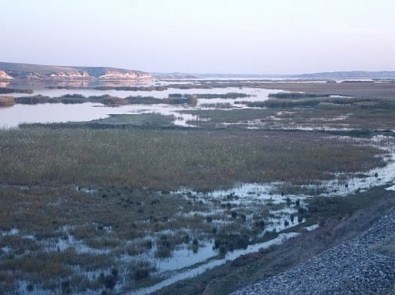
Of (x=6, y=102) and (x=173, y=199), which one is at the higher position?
(x=173, y=199)

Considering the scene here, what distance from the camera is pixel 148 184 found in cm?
2333

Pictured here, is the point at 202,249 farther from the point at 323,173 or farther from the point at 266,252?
the point at 323,173

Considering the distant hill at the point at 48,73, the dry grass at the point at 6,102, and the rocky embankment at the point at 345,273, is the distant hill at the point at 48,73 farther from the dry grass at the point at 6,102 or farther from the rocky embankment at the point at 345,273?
the rocky embankment at the point at 345,273

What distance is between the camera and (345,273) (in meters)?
10.3

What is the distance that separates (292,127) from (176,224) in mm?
27458

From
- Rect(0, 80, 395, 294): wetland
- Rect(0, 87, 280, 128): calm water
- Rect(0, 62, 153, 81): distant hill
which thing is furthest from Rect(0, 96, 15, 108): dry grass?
Rect(0, 62, 153, 81): distant hill

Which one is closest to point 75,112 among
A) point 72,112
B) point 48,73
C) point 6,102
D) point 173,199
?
point 72,112

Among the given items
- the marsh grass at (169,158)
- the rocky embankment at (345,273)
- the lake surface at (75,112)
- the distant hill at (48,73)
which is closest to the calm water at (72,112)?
the lake surface at (75,112)

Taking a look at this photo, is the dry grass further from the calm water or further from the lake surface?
the calm water

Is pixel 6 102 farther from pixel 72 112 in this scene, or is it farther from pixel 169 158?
pixel 169 158

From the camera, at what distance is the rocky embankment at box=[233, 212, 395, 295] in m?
9.71

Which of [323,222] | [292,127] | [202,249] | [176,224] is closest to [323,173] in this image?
[323,222]

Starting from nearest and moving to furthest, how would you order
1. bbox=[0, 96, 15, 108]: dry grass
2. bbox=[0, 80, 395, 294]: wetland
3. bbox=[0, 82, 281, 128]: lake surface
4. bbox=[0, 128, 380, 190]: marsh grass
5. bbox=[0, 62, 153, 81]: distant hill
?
bbox=[0, 80, 395, 294]: wetland
bbox=[0, 128, 380, 190]: marsh grass
bbox=[0, 82, 281, 128]: lake surface
bbox=[0, 96, 15, 108]: dry grass
bbox=[0, 62, 153, 81]: distant hill

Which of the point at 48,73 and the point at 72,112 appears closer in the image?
the point at 72,112
